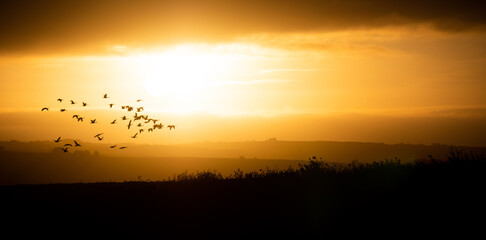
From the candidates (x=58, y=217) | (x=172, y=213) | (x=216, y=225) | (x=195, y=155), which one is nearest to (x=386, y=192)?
(x=216, y=225)

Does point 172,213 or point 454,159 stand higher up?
point 454,159

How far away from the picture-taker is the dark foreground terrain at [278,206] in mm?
11719

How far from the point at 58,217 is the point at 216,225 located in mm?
4364

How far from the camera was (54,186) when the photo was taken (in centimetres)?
1767

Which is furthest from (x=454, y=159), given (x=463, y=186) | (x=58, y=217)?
(x=58, y=217)

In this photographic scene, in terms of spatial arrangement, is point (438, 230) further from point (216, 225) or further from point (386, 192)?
point (216, 225)

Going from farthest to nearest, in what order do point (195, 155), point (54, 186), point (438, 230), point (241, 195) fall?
1. point (195, 155)
2. point (54, 186)
3. point (241, 195)
4. point (438, 230)

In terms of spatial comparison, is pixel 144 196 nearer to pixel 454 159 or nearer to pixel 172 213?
pixel 172 213

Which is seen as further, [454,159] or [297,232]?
[454,159]

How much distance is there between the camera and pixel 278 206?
532 inches

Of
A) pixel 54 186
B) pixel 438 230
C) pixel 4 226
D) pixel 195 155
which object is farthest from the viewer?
pixel 195 155

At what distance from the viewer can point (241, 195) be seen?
49.1 ft

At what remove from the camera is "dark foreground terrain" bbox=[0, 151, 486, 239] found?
1172 cm

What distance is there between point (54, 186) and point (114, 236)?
23.8 ft
